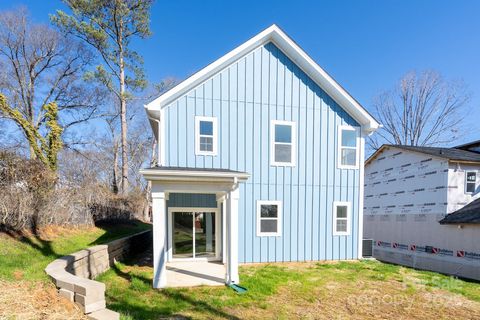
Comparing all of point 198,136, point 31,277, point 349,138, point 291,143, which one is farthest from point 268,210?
point 31,277

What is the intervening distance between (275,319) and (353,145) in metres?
7.74

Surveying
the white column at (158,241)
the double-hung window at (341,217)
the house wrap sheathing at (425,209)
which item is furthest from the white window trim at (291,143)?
the house wrap sheathing at (425,209)

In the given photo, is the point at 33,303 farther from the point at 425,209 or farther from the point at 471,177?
the point at 471,177

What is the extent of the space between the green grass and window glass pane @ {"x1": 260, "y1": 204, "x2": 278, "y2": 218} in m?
6.09

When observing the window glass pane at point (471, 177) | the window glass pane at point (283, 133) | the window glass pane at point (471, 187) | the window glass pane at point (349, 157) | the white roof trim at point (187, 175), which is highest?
the window glass pane at point (283, 133)

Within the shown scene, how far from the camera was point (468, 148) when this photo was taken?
16656mm

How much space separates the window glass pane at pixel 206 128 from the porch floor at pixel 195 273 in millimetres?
4539

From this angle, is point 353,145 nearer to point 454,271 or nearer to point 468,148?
point 454,271

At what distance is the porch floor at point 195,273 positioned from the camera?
685 cm

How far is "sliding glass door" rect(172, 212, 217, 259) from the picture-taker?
→ 30.8 ft

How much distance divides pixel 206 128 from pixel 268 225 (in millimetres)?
4220

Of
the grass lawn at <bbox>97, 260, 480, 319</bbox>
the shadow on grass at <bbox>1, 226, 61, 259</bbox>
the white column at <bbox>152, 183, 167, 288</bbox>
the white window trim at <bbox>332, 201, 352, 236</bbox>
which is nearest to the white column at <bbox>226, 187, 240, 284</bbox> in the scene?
the grass lawn at <bbox>97, 260, 480, 319</bbox>

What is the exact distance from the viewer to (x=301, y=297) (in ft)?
19.8

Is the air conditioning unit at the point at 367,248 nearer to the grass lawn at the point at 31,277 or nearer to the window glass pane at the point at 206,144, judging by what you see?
the window glass pane at the point at 206,144
